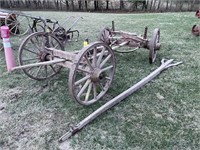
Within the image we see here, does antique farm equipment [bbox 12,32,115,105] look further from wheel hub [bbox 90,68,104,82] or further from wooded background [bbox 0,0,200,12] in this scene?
wooded background [bbox 0,0,200,12]

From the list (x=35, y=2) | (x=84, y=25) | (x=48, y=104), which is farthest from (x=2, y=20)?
(x=35, y=2)

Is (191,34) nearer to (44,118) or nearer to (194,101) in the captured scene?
(194,101)

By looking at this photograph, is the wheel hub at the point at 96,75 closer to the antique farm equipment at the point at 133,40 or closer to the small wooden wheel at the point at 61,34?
the antique farm equipment at the point at 133,40

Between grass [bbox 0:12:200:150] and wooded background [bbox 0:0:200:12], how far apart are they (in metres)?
7.18

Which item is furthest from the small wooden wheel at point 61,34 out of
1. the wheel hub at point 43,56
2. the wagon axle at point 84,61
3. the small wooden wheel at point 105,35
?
the wheel hub at point 43,56

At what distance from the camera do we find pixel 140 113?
2.60m

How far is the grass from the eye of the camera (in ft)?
7.22

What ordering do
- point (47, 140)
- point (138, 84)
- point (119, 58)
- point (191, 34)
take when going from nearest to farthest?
point (47, 140)
point (138, 84)
point (119, 58)
point (191, 34)

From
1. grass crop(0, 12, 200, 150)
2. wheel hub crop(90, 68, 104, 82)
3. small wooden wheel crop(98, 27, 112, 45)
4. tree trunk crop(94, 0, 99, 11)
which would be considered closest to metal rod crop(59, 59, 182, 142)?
grass crop(0, 12, 200, 150)

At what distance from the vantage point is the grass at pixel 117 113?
7.22 ft

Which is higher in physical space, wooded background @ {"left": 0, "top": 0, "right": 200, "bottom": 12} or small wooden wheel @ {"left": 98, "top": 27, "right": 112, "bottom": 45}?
wooded background @ {"left": 0, "top": 0, "right": 200, "bottom": 12}

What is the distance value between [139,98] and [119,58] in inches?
55.4

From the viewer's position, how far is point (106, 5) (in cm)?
1127

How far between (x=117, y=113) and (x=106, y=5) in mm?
9611
